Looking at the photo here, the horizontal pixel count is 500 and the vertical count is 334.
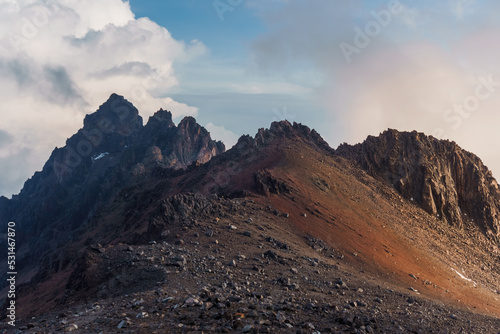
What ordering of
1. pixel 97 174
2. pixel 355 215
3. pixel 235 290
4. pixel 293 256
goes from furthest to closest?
pixel 97 174 → pixel 355 215 → pixel 293 256 → pixel 235 290

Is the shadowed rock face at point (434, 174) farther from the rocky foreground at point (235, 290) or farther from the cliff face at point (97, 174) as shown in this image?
the cliff face at point (97, 174)

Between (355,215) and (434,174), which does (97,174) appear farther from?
(355,215)

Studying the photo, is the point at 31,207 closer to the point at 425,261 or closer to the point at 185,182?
the point at 185,182

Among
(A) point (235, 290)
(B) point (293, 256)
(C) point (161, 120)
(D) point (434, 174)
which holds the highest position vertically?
(C) point (161, 120)

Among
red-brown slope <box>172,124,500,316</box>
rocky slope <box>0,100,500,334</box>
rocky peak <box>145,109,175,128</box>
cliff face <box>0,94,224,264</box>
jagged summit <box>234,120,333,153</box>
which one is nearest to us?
rocky slope <box>0,100,500,334</box>

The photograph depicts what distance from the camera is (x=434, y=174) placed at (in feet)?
218

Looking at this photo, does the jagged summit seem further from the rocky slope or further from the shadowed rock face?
the shadowed rock face

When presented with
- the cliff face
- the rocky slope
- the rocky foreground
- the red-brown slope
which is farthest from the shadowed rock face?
the cliff face

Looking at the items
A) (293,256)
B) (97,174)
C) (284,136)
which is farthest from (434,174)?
(97,174)

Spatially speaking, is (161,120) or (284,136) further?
(161,120)

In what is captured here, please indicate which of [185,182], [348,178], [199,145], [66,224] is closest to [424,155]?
[348,178]

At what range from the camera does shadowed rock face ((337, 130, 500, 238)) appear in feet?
212

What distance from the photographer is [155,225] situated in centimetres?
3362

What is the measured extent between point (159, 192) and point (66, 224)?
93.1 m
